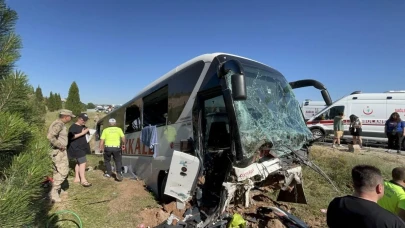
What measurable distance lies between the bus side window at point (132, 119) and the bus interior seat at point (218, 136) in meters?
3.41

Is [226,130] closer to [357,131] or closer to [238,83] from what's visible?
[238,83]

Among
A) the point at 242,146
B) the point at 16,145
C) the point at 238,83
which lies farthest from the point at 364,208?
the point at 16,145

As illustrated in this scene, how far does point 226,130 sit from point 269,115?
29.2 inches

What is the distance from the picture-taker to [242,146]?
3.78 m

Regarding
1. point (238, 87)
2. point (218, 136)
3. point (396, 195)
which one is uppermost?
point (238, 87)

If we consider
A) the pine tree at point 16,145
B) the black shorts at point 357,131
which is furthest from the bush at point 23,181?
the black shorts at point 357,131

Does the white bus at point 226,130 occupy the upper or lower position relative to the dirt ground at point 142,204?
upper

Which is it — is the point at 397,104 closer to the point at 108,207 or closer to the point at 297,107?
the point at 297,107

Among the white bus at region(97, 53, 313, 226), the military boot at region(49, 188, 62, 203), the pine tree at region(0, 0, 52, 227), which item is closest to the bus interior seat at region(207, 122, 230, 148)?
the white bus at region(97, 53, 313, 226)

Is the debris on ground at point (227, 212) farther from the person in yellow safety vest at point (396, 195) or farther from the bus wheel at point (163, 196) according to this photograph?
the person in yellow safety vest at point (396, 195)

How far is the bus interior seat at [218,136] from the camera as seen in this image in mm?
4502

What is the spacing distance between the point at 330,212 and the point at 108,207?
4264 mm

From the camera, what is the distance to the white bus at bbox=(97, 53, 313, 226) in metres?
3.84

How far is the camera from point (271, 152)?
161 inches
